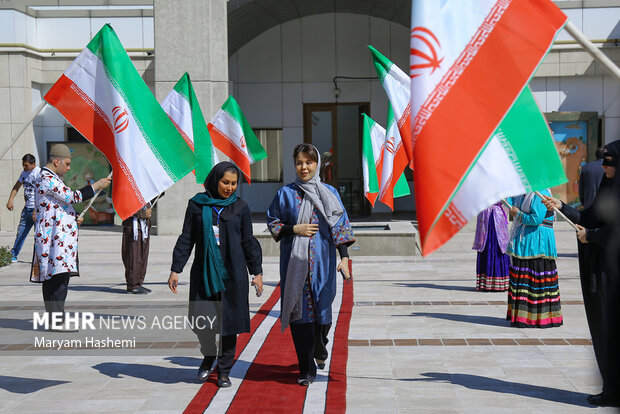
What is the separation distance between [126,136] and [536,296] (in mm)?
→ 4377

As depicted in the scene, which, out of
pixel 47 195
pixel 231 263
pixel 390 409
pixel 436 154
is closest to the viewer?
pixel 436 154

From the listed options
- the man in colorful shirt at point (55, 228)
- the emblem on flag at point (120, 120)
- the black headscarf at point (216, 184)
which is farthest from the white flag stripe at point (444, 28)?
the man in colorful shirt at point (55, 228)

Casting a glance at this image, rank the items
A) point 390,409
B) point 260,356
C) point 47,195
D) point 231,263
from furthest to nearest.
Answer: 1. point 47,195
2. point 260,356
3. point 231,263
4. point 390,409

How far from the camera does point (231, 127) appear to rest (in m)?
15.5

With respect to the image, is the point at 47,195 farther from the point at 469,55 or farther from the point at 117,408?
the point at 469,55

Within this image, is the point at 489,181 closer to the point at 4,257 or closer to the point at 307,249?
the point at 307,249

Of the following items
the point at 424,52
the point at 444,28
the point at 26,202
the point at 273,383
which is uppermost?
the point at 444,28

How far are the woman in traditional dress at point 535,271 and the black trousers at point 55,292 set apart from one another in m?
4.68

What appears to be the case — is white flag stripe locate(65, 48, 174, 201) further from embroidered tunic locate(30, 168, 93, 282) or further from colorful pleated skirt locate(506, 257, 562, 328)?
colorful pleated skirt locate(506, 257, 562, 328)

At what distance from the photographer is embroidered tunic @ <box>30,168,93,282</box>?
8.49 metres

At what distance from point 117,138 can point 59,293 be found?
2.03 metres

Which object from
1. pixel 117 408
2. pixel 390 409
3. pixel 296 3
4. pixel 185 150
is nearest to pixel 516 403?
pixel 390 409

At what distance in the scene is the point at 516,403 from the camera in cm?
574

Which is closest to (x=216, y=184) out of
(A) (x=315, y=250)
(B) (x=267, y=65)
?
(A) (x=315, y=250)
